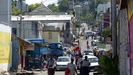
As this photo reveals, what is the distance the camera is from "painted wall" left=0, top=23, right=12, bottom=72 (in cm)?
2703

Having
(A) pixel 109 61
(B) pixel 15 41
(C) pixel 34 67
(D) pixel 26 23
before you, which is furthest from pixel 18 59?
(D) pixel 26 23

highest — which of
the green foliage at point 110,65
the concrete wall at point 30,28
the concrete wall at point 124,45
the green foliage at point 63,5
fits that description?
the green foliage at point 63,5

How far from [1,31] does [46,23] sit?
44.4m

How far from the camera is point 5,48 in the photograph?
2833 cm

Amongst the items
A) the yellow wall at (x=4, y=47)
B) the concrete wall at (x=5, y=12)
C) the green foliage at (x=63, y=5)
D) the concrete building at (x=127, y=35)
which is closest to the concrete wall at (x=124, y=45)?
the concrete building at (x=127, y=35)

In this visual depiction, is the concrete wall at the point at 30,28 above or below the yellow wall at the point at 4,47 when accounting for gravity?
above

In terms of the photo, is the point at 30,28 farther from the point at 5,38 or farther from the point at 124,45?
the point at 124,45

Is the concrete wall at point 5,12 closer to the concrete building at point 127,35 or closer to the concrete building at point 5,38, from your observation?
the concrete building at point 5,38

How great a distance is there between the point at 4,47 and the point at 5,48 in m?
0.37

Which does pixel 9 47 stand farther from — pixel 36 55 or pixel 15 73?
pixel 36 55

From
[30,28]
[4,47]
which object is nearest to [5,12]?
[4,47]

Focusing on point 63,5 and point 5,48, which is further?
point 63,5

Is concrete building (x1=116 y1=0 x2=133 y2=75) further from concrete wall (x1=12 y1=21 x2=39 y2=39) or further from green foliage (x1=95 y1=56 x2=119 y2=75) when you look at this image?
concrete wall (x1=12 y1=21 x2=39 y2=39)

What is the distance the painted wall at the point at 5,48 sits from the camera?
27.0 meters
